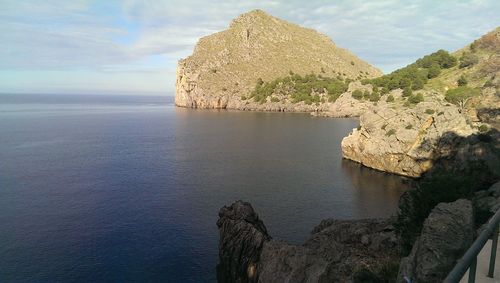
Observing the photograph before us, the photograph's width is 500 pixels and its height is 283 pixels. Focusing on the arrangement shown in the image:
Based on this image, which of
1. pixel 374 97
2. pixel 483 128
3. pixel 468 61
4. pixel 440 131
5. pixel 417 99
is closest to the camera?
pixel 483 128

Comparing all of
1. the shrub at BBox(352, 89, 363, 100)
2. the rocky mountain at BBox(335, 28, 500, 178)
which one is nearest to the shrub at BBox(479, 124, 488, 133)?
the rocky mountain at BBox(335, 28, 500, 178)

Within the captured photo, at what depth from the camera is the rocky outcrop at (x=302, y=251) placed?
87.4 ft

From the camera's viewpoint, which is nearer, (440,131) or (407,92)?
(440,131)

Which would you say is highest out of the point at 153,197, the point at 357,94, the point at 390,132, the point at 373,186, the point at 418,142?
the point at 357,94

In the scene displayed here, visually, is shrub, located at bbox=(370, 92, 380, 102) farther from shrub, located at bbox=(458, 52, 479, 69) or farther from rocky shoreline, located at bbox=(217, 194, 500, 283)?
rocky shoreline, located at bbox=(217, 194, 500, 283)

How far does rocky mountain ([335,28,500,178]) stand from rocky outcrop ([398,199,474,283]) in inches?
1876

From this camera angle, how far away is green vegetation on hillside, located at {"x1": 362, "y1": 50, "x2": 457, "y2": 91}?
12738cm

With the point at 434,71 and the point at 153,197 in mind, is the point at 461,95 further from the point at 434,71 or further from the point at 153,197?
the point at 153,197

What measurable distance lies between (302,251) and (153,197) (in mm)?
36994

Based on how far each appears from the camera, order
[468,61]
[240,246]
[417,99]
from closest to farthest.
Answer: [240,246]
[417,99]
[468,61]

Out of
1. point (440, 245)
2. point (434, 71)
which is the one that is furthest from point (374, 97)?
point (440, 245)

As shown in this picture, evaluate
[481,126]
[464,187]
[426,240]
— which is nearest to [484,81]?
[481,126]

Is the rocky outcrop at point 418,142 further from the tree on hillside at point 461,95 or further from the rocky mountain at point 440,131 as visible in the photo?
the tree on hillside at point 461,95

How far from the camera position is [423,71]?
441 ft
